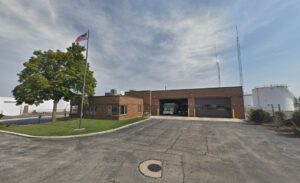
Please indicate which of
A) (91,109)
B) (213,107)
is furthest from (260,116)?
(91,109)

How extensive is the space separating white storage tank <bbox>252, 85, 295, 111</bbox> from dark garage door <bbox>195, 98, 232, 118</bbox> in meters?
29.7

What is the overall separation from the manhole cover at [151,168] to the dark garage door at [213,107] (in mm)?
27973

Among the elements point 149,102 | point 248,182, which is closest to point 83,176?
point 248,182

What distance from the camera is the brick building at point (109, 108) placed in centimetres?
2447

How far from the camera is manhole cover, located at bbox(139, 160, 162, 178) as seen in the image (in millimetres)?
5708

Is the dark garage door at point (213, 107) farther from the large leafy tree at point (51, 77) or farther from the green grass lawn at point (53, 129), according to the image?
the large leafy tree at point (51, 77)

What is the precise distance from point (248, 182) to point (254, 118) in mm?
21557

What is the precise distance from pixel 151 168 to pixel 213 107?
2923cm

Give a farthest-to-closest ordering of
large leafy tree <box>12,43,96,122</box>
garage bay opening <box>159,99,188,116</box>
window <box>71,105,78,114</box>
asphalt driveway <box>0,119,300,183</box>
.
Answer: garage bay opening <box>159,99,188,116</box>, window <box>71,105,78,114</box>, large leafy tree <box>12,43,96,122</box>, asphalt driveway <box>0,119,300,183</box>

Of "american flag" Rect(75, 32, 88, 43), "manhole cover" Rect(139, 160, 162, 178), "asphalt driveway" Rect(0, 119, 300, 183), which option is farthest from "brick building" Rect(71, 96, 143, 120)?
"manhole cover" Rect(139, 160, 162, 178)

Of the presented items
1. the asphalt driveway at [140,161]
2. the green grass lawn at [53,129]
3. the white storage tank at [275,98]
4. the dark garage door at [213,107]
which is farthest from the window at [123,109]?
the white storage tank at [275,98]

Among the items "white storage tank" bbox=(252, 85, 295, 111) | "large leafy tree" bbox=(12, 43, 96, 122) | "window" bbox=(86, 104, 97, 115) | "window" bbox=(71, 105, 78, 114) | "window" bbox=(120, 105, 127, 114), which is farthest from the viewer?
"white storage tank" bbox=(252, 85, 295, 111)

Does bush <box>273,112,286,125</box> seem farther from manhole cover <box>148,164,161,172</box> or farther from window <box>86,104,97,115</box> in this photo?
window <box>86,104,97,115</box>

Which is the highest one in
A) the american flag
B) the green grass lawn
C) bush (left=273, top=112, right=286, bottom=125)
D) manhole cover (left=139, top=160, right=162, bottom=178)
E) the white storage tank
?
the american flag
